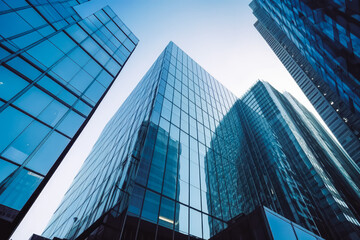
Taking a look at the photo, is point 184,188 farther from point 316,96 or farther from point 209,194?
point 316,96

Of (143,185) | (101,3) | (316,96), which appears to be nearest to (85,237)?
(143,185)

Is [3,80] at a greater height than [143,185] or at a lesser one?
greater

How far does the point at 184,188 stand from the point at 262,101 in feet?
136

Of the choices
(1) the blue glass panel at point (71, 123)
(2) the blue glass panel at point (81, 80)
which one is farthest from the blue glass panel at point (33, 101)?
(2) the blue glass panel at point (81, 80)

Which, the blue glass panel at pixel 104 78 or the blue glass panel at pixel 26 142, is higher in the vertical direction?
the blue glass panel at pixel 104 78

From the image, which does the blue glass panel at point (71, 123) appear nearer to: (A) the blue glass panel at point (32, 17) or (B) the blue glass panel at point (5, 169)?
(B) the blue glass panel at point (5, 169)

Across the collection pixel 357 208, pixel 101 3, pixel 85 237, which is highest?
pixel 101 3

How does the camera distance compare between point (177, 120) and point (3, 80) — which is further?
point (177, 120)

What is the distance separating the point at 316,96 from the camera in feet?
176

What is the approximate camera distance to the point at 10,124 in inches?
254

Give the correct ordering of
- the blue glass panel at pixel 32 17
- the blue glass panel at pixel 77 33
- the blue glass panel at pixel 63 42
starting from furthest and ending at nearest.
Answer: the blue glass panel at pixel 77 33, the blue glass panel at pixel 63 42, the blue glass panel at pixel 32 17

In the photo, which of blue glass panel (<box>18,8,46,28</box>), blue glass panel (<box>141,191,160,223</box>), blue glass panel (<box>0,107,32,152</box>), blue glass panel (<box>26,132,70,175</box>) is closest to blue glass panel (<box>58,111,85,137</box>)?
blue glass panel (<box>26,132,70,175</box>)

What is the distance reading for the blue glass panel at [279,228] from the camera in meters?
8.61

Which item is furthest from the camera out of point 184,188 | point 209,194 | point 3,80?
point 209,194
